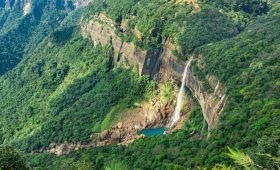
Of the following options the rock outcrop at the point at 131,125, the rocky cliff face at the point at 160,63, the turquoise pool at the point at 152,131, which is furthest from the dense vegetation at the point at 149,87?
the turquoise pool at the point at 152,131

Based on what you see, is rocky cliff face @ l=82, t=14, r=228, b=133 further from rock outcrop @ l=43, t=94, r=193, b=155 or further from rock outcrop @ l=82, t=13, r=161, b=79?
rock outcrop @ l=43, t=94, r=193, b=155

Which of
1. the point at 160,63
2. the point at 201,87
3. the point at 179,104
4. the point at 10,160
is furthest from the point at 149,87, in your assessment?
the point at 10,160

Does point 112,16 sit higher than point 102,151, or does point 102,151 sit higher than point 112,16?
point 112,16

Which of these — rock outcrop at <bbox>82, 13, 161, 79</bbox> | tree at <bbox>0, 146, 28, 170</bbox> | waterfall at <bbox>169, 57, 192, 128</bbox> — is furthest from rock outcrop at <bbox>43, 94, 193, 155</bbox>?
tree at <bbox>0, 146, 28, 170</bbox>

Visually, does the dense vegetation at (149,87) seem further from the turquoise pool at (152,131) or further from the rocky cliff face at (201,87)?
the turquoise pool at (152,131)

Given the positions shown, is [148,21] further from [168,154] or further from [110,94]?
[168,154]

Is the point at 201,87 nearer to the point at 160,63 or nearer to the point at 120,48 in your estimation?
the point at 160,63

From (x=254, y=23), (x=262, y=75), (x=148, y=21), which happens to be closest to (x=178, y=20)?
(x=148, y=21)
